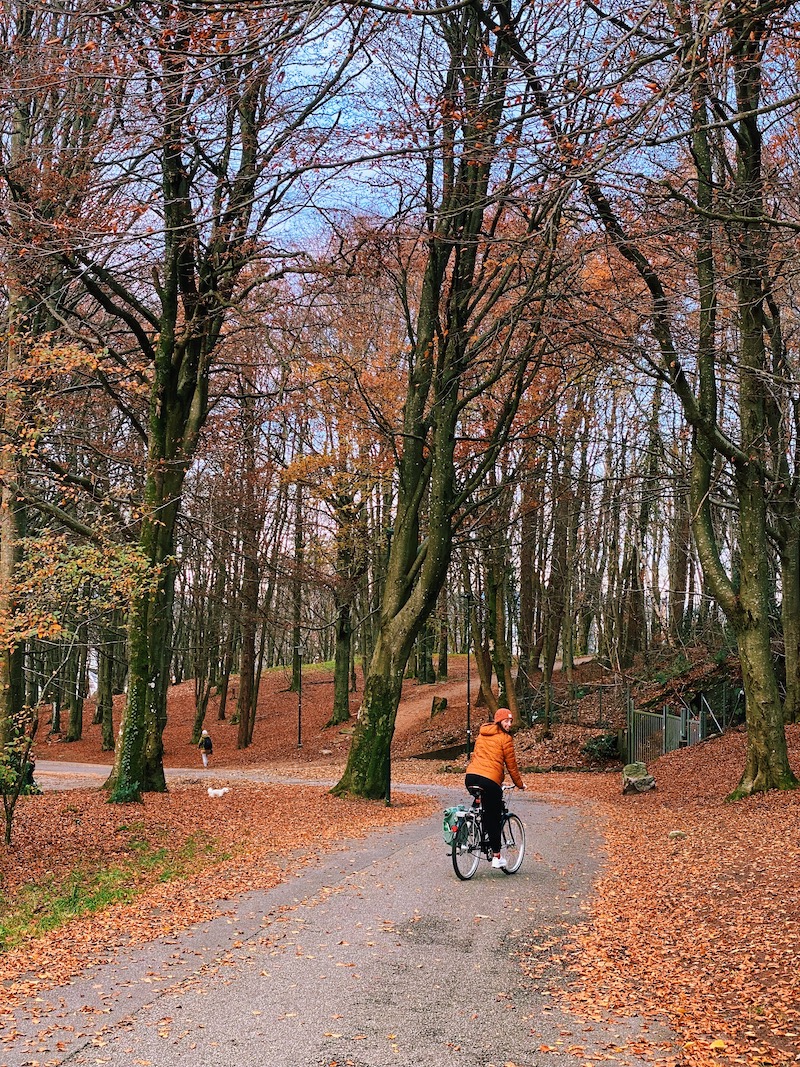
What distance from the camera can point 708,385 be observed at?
14.4 metres

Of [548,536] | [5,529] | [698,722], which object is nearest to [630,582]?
[548,536]

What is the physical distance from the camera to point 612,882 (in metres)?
9.52

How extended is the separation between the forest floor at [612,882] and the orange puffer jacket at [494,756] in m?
1.49

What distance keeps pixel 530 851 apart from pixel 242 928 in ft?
16.9

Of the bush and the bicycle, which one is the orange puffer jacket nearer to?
the bicycle

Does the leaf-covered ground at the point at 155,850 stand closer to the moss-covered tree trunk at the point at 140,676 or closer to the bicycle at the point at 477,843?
the moss-covered tree trunk at the point at 140,676

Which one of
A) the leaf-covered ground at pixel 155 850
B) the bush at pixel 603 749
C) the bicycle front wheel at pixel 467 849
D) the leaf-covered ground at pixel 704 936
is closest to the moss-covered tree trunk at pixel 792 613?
the leaf-covered ground at pixel 704 936

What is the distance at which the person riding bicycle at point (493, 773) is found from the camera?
9719 millimetres

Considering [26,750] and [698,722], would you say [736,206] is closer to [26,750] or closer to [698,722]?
[26,750]

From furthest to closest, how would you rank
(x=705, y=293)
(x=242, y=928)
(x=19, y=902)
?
(x=705, y=293) → (x=19, y=902) → (x=242, y=928)

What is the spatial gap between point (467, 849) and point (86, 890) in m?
3.86

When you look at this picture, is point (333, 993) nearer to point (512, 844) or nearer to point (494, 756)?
point (494, 756)

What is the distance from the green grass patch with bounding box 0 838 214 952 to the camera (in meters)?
7.82

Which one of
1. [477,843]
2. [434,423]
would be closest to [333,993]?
[477,843]
